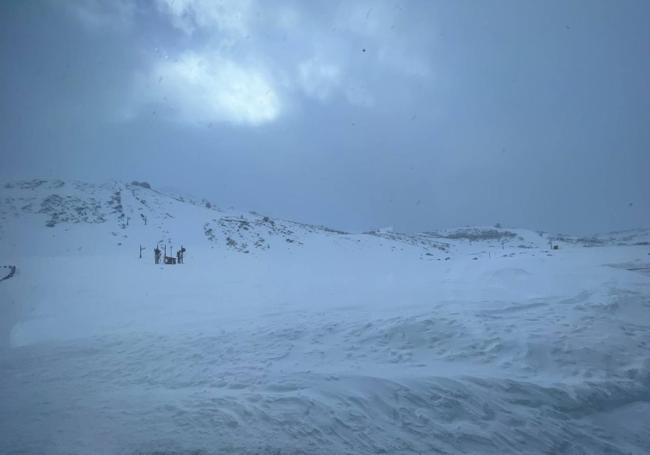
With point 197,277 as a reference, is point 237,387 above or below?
below

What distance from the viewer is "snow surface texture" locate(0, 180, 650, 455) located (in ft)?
12.5

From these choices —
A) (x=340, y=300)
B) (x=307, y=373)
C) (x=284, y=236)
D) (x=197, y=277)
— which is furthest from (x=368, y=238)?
(x=307, y=373)

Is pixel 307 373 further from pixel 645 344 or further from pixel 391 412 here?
pixel 645 344

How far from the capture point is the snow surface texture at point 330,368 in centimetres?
381

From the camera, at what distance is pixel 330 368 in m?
5.49

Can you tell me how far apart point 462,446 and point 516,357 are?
2.55 metres

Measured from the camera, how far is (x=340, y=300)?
10430 mm

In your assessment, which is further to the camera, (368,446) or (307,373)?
(307,373)

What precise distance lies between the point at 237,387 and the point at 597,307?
8159 mm

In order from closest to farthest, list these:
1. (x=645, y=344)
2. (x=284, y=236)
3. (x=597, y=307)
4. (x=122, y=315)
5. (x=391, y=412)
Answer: (x=391, y=412) < (x=645, y=344) < (x=597, y=307) < (x=122, y=315) < (x=284, y=236)

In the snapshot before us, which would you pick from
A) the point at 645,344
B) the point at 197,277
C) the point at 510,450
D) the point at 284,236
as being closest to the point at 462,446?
the point at 510,450

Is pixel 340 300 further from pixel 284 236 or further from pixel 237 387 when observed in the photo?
pixel 284 236

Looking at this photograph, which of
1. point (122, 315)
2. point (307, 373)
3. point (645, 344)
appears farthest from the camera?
point (122, 315)

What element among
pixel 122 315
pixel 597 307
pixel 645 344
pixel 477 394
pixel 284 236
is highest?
pixel 284 236
